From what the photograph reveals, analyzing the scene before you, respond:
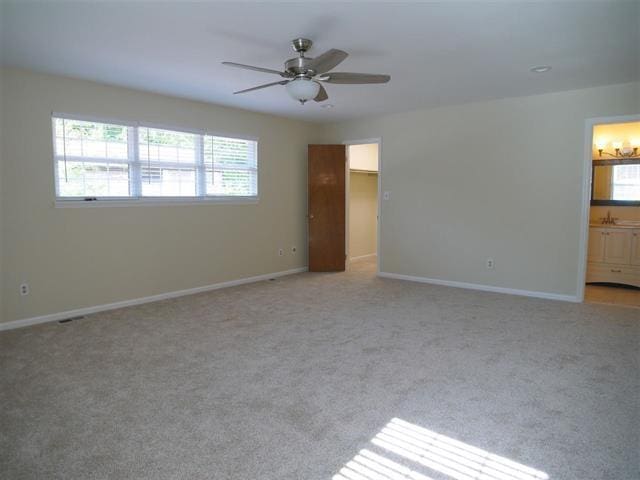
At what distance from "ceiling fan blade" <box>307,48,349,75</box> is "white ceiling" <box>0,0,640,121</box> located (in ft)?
0.79

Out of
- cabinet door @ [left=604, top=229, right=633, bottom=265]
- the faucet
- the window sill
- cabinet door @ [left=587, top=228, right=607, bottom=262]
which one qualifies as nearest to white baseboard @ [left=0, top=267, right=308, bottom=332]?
the window sill

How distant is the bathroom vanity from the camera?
553 cm

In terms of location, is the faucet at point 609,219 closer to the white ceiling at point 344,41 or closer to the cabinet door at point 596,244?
the cabinet door at point 596,244

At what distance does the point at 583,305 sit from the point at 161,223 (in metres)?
5.01

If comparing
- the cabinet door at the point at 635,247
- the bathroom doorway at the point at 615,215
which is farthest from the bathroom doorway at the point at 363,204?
the cabinet door at the point at 635,247

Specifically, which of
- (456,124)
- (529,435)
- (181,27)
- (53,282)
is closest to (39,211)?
(53,282)

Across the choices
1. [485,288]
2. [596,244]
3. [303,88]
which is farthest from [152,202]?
[596,244]

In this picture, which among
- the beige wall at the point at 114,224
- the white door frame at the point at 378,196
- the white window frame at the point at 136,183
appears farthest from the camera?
the white door frame at the point at 378,196

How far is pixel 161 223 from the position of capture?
5023 mm

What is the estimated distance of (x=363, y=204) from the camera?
8219 mm

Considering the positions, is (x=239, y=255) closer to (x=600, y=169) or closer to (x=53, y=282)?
(x=53, y=282)

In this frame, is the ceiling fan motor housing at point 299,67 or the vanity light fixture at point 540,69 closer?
the ceiling fan motor housing at point 299,67

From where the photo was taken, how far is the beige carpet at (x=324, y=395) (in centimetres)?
199

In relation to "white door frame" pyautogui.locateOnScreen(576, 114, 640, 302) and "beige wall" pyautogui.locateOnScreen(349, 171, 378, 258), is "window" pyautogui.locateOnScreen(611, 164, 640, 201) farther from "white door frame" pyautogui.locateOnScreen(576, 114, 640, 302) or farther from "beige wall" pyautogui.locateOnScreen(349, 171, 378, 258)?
"beige wall" pyautogui.locateOnScreen(349, 171, 378, 258)
